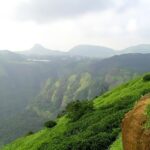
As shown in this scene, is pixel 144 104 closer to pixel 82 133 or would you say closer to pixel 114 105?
pixel 82 133

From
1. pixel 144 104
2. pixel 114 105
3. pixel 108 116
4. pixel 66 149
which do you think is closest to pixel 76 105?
pixel 114 105

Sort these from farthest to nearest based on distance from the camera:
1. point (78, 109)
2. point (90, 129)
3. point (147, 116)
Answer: point (78, 109) < point (90, 129) < point (147, 116)

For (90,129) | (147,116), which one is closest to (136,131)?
(147,116)

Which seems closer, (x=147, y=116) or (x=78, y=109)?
(x=147, y=116)

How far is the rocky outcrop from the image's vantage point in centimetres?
1894

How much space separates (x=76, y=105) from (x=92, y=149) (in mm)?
16949

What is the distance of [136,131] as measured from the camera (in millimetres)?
19750

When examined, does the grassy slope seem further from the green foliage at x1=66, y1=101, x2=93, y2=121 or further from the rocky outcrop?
the rocky outcrop

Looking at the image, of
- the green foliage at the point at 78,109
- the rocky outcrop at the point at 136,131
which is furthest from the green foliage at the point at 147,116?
the green foliage at the point at 78,109

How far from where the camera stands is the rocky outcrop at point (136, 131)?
62.1 ft

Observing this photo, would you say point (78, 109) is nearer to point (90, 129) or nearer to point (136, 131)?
point (90, 129)

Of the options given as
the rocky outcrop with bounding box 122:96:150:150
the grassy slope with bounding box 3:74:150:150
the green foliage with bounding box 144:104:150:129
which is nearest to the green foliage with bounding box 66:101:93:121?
the grassy slope with bounding box 3:74:150:150

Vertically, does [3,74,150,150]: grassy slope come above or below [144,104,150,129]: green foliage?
below

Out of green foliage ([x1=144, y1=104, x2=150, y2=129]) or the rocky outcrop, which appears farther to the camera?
green foliage ([x1=144, y1=104, x2=150, y2=129])
